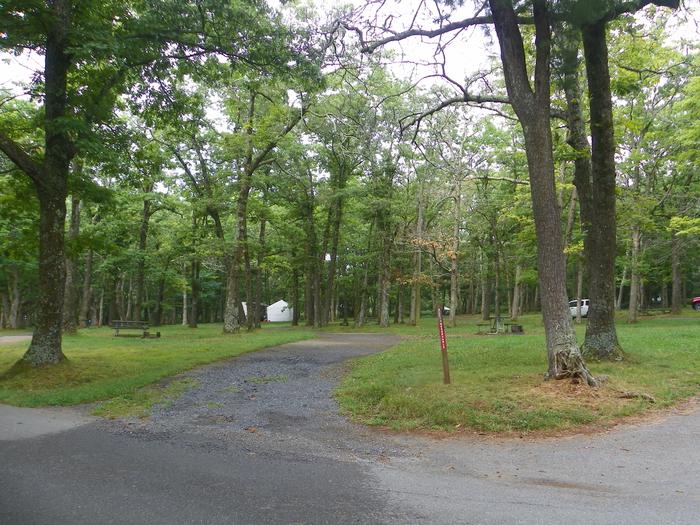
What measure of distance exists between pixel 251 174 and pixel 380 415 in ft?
60.1

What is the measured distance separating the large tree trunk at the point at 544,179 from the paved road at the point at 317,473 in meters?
1.75

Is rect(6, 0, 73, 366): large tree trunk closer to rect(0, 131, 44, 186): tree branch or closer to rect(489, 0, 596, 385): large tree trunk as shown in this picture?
rect(0, 131, 44, 186): tree branch

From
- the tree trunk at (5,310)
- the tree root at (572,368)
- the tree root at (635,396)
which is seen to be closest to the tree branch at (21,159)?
the tree root at (572,368)

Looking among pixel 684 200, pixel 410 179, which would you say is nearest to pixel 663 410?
pixel 684 200

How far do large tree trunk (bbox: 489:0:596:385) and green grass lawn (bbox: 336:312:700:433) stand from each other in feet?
1.84

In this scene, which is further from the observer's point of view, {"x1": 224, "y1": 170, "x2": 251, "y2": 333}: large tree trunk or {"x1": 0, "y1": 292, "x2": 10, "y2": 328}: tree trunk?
{"x1": 0, "y1": 292, "x2": 10, "y2": 328}: tree trunk

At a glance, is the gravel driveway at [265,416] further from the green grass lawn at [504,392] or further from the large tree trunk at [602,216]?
the large tree trunk at [602,216]

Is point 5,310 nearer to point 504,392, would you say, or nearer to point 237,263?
point 237,263

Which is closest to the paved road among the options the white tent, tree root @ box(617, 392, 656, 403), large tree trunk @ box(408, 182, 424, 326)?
tree root @ box(617, 392, 656, 403)

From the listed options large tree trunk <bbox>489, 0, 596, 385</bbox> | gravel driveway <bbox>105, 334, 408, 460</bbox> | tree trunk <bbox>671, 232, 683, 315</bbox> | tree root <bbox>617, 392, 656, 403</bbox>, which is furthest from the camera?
tree trunk <bbox>671, 232, 683, 315</bbox>

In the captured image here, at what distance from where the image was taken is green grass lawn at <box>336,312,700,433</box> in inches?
243

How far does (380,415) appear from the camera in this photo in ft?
21.9

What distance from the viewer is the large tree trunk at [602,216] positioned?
970 centimetres

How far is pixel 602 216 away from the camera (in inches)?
389
